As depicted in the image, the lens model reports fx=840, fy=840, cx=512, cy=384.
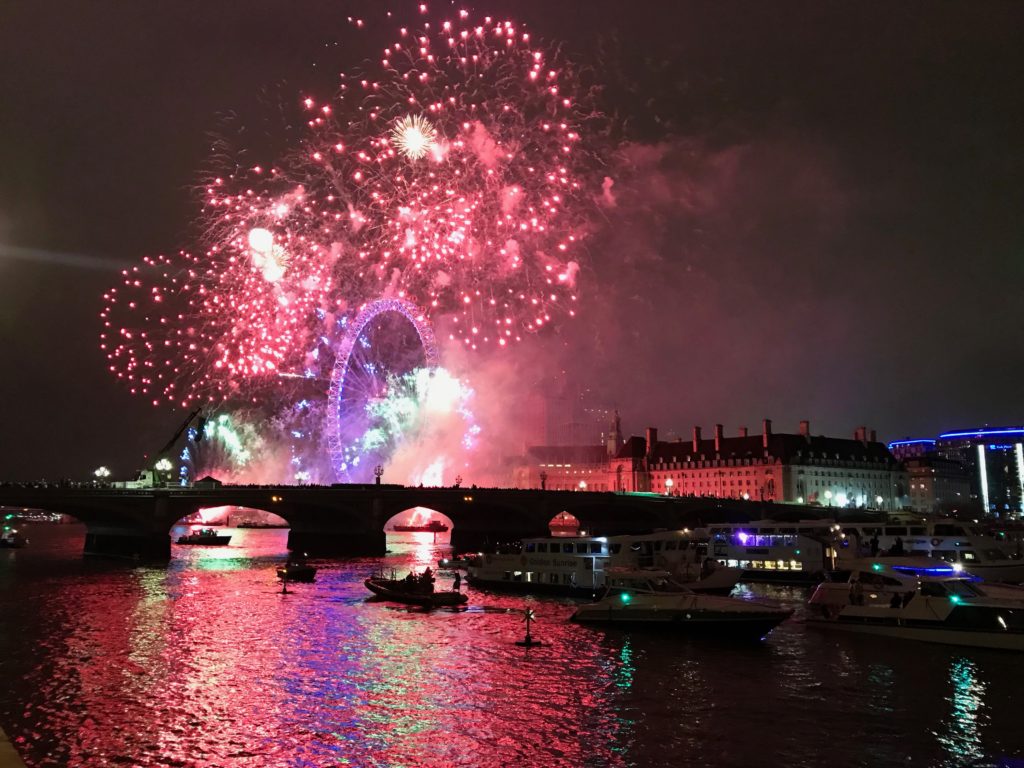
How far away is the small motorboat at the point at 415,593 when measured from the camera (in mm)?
56031

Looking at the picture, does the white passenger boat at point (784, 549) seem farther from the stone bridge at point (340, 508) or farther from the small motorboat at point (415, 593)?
the small motorboat at point (415, 593)

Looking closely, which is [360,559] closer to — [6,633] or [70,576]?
[70,576]

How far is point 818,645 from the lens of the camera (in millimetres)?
41281

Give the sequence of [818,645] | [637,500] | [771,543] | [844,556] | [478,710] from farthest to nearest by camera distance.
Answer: [637,500] < [771,543] < [844,556] < [818,645] < [478,710]

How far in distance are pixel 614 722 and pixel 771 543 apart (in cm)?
5455

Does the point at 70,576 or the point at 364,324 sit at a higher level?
the point at 364,324

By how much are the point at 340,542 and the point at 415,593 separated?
54.7 metres

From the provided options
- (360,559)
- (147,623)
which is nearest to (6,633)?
(147,623)

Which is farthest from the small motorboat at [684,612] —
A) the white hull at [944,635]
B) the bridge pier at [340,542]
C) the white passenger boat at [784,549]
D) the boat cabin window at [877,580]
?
the bridge pier at [340,542]

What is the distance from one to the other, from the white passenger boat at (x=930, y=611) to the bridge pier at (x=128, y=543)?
72.6 m

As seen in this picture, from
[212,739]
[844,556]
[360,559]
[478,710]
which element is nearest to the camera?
[212,739]

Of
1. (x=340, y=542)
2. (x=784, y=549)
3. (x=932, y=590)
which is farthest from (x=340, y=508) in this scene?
(x=932, y=590)

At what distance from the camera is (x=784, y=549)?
3000 inches

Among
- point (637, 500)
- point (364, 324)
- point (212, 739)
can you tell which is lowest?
point (212, 739)
